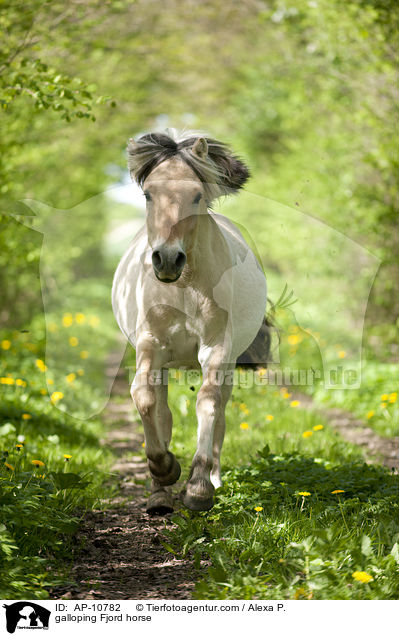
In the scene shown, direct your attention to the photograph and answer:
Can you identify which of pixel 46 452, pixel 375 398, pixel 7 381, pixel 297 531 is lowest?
pixel 375 398

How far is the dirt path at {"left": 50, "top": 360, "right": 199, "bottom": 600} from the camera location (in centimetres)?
322

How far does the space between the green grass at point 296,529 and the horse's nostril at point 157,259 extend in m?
1.52

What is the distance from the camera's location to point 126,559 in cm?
371

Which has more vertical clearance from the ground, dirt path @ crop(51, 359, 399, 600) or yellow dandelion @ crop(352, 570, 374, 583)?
yellow dandelion @ crop(352, 570, 374, 583)

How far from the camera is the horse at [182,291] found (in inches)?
145

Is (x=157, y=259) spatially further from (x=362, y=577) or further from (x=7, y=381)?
(x=7, y=381)

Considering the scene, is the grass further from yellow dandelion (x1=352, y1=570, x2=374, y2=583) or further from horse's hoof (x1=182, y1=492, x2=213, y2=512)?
yellow dandelion (x1=352, y1=570, x2=374, y2=583)

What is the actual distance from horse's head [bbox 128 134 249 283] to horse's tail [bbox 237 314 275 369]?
173 centimetres

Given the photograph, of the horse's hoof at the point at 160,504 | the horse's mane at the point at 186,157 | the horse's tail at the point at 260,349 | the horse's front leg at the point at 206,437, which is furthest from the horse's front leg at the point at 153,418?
the horse's tail at the point at 260,349

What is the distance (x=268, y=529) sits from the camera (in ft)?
11.8

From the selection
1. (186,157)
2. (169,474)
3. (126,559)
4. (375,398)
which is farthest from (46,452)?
(375,398)

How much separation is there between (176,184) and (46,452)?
265 centimetres
